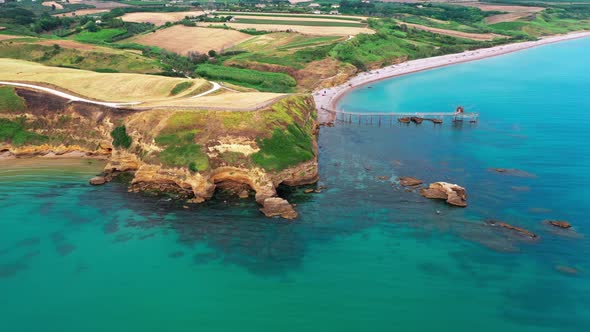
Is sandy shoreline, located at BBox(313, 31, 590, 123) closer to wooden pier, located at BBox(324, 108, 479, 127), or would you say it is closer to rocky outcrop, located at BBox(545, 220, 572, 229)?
wooden pier, located at BBox(324, 108, 479, 127)

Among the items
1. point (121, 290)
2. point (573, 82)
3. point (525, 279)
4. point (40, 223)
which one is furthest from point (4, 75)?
point (573, 82)

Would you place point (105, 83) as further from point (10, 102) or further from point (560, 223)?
point (560, 223)

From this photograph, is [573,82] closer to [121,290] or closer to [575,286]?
[575,286]

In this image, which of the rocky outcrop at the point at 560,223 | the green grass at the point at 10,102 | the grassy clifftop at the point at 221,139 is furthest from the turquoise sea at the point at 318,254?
the green grass at the point at 10,102

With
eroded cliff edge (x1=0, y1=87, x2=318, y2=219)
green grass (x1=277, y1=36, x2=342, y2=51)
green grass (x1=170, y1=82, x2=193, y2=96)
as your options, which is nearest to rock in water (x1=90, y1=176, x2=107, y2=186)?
eroded cliff edge (x1=0, y1=87, x2=318, y2=219)

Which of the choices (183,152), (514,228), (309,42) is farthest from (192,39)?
(514,228)

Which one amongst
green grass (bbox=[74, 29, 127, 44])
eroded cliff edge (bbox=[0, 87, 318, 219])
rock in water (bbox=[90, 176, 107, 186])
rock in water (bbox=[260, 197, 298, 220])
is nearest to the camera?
rock in water (bbox=[260, 197, 298, 220])

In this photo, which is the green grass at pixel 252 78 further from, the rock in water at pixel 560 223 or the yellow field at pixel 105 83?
the rock in water at pixel 560 223
